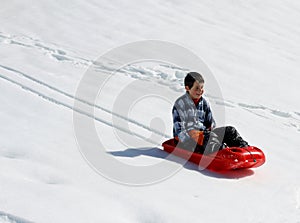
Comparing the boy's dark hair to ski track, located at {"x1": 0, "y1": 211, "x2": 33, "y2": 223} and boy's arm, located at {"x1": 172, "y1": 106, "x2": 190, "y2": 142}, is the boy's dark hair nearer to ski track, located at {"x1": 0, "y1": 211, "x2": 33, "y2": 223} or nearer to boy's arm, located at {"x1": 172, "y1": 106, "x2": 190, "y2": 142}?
boy's arm, located at {"x1": 172, "y1": 106, "x2": 190, "y2": 142}

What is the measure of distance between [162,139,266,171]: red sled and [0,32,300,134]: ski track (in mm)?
1109

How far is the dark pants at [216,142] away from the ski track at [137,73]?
101cm

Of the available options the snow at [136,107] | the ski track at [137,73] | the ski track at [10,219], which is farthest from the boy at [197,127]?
the ski track at [10,219]

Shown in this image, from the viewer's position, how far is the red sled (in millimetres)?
4848

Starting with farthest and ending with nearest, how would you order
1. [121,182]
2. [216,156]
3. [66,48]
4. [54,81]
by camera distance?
[66,48], [54,81], [216,156], [121,182]

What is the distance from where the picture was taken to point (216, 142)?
16.4 feet

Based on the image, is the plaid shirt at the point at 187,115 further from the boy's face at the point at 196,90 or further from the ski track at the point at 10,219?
the ski track at the point at 10,219

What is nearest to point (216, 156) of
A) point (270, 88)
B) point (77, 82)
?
point (77, 82)

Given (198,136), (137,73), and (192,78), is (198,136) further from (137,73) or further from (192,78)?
(137,73)

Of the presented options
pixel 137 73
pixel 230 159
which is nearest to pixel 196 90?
pixel 230 159

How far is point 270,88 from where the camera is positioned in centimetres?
858

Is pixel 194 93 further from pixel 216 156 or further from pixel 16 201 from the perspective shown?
pixel 16 201

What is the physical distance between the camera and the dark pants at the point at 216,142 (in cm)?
499

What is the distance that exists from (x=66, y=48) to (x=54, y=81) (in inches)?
78.8
